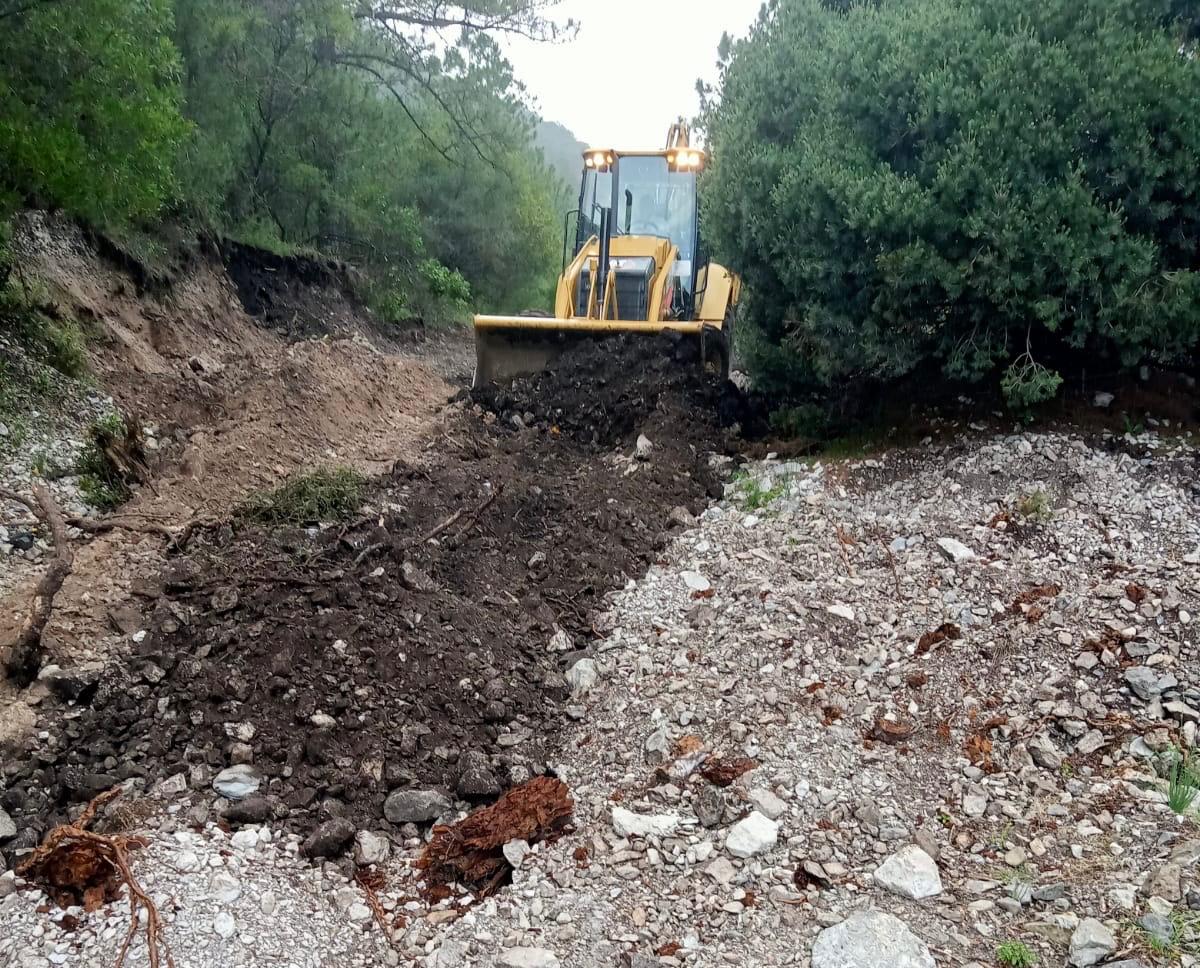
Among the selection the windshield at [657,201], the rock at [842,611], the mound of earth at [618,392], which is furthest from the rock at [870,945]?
the windshield at [657,201]

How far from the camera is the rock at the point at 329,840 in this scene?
334 cm

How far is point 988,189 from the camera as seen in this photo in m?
5.64

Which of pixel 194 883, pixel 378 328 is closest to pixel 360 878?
pixel 194 883

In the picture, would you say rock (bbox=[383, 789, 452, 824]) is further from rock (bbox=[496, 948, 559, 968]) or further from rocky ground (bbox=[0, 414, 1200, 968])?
rock (bbox=[496, 948, 559, 968])

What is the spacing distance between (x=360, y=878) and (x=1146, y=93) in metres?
6.15

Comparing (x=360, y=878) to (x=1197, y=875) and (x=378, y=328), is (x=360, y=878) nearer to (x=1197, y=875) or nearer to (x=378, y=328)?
(x=1197, y=875)

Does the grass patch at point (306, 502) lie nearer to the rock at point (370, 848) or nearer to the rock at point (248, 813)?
the rock at point (248, 813)

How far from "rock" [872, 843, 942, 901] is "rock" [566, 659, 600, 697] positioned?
1.76 metres

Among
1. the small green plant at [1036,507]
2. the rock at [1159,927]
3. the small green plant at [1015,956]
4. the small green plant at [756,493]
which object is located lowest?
the small green plant at [1015,956]

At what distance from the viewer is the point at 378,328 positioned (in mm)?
17219

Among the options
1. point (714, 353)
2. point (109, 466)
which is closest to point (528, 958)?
point (109, 466)

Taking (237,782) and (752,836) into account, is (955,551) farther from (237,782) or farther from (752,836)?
(237,782)

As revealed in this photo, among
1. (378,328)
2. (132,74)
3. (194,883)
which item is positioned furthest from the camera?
(378,328)

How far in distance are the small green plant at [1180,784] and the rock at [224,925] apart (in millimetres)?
3368
